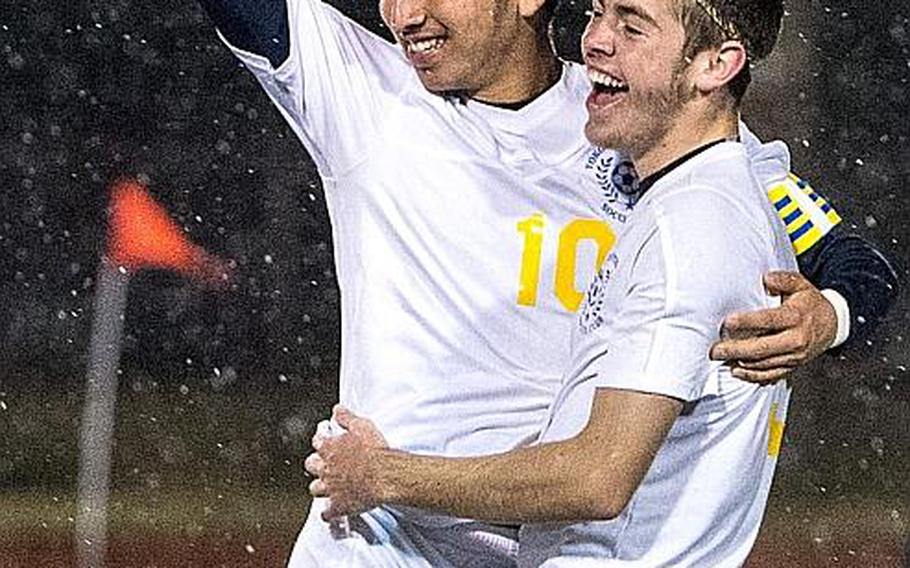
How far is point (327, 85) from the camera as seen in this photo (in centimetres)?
A: 192

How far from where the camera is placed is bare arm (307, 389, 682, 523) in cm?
155

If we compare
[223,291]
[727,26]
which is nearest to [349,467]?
[727,26]

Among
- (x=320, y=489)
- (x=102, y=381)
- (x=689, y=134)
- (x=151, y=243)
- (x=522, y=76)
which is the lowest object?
(x=102, y=381)

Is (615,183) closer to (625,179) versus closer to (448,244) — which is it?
(625,179)

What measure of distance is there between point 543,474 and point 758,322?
6.6 inches

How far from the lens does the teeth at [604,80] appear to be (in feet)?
5.44

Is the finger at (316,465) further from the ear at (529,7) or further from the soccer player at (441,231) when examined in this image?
the ear at (529,7)

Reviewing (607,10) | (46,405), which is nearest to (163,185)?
(46,405)

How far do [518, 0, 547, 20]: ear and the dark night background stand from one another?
204 centimetres

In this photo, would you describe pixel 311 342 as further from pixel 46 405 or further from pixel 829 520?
pixel 829 520

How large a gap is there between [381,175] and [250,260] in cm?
225

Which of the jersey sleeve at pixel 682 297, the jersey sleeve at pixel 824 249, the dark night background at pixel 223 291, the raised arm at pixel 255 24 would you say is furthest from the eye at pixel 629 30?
the dark night background at pixel 223 291

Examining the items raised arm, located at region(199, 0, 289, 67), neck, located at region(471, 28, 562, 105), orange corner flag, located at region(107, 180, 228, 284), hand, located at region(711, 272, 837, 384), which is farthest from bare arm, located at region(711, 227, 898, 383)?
orange corner flag, located at region(107, 180, 228, 284)

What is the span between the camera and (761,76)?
4145 mm
